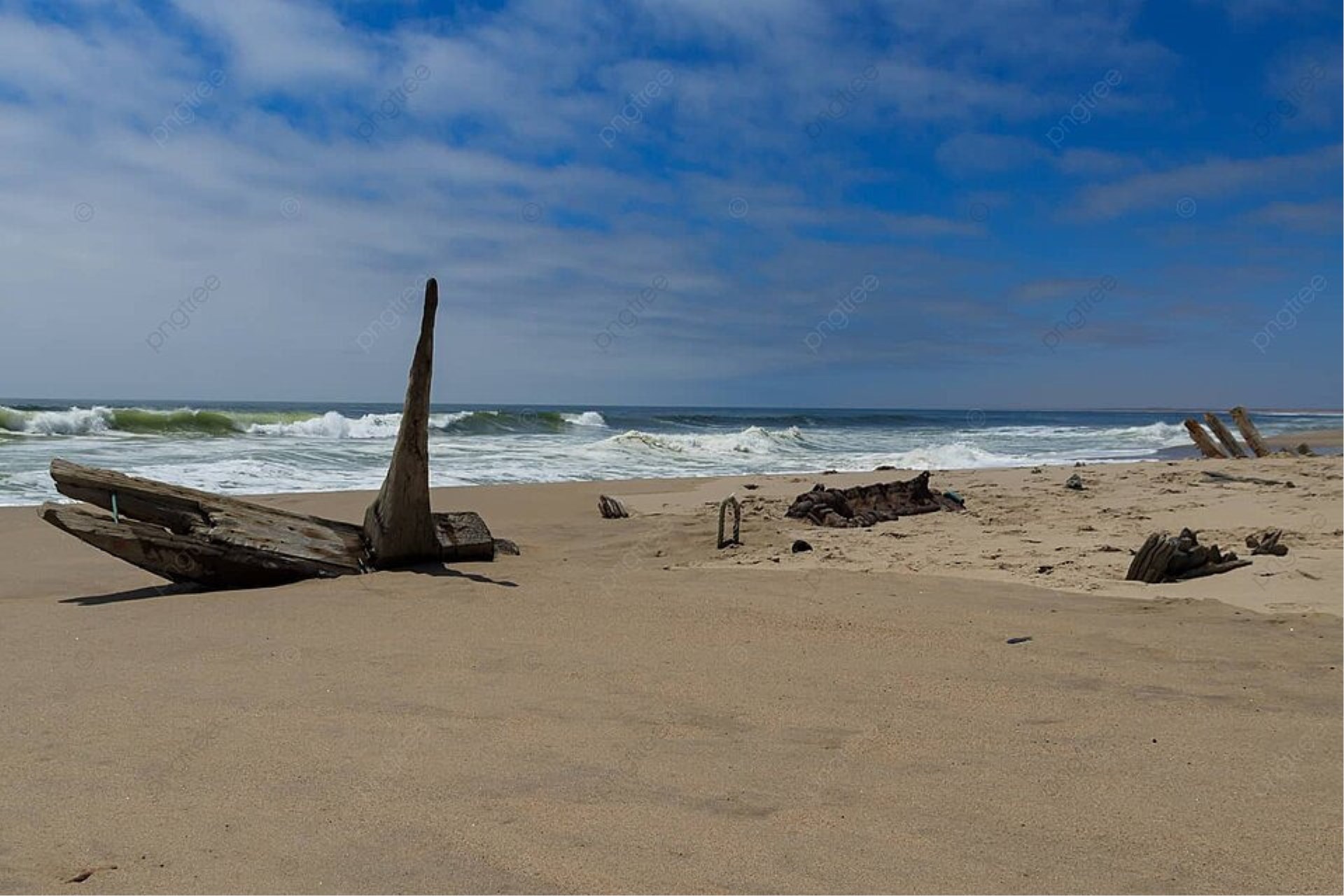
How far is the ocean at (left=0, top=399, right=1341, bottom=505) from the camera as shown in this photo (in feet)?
52.2

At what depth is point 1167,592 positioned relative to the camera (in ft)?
19.5

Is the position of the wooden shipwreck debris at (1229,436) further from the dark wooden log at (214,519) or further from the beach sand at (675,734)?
the dark wooden log at (214,519)

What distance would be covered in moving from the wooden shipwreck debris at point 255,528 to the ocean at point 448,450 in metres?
6.52

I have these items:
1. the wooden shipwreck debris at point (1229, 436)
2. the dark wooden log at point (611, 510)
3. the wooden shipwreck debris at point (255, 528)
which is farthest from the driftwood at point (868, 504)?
the wooden shipwreck debris at point (1229, 436)

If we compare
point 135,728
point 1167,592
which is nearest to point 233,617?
point 135,728

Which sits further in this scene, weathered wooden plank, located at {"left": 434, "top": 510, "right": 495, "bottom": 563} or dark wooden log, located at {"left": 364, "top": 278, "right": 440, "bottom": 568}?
weathered wooden plank, located at {"left": 434, "top": 510, "right": 495, "bottom": 563}

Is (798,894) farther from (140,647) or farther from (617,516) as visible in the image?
(617,516)

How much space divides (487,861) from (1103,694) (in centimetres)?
274

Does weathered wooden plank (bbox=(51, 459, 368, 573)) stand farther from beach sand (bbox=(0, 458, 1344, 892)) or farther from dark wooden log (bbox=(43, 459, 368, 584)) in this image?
beach sand (bbox=(0, 458, 1344, 892))

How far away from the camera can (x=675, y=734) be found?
3.28m

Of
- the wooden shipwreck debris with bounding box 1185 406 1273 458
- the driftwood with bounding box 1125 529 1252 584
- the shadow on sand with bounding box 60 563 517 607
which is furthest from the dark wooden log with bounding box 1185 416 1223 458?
the shadow on sand with bounding box 60 563 517 607

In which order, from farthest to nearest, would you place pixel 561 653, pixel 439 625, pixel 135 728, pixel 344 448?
pixel 344 448 < pixel 439 625 < pixel 561 653 < pixel 135 728

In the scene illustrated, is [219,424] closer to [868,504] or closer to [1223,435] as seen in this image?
[868,504]

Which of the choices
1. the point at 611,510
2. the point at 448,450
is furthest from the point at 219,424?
the point at 611,510
